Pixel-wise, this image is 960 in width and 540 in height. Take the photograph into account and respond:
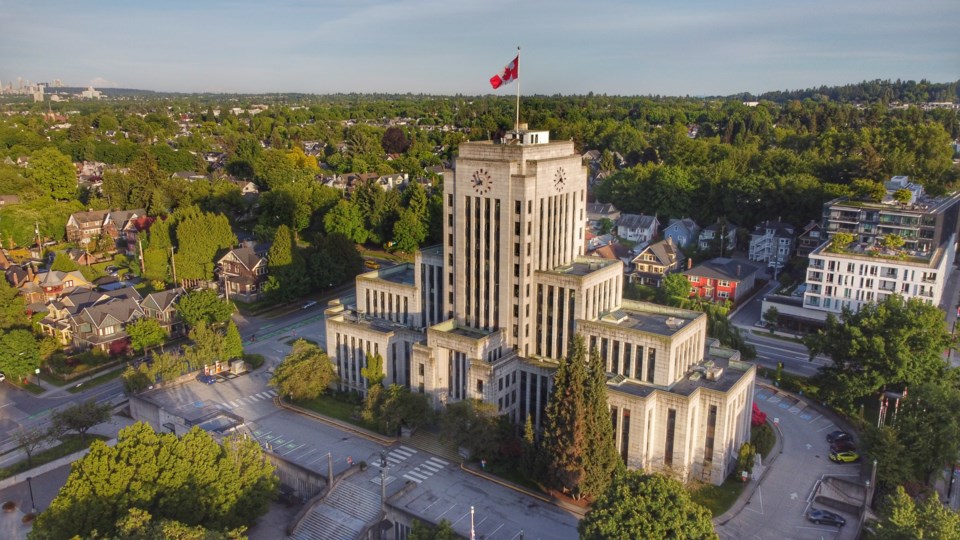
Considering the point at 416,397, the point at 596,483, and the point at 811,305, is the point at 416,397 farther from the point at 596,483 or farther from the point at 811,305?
the point at 811,305

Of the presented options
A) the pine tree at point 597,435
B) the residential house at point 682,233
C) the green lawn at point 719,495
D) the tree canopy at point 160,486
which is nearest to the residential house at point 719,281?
the residential house at point 682,233

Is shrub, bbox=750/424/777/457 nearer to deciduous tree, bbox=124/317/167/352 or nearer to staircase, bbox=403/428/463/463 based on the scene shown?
staircase, bbox=403/428/463/463

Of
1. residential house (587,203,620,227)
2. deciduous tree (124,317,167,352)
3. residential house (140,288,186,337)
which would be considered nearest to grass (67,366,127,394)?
deciduous tree (124,317,167,352)

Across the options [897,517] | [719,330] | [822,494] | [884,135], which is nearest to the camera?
[897,517]

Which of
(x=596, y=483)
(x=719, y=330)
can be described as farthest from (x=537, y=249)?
(x=719, y=330)

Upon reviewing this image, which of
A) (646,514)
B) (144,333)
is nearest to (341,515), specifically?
(646,514)

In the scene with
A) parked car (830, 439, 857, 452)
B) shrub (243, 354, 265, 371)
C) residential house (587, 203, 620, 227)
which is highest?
residential house (587, 203, 620, 227)
